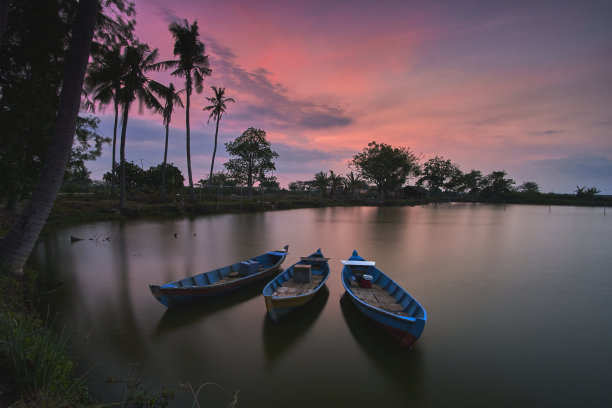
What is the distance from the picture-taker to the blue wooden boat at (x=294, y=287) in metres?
5.00

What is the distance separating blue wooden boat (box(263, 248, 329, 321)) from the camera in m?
5.00

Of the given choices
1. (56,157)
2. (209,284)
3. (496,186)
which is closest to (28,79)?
(56,157)

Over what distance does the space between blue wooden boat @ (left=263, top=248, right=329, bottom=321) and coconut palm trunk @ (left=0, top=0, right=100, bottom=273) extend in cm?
461

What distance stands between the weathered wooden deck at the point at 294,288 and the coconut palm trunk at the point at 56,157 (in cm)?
474

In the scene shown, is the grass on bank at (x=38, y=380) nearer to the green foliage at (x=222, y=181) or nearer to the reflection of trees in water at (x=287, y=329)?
the reflection of trees in water at (x=287, y=329)

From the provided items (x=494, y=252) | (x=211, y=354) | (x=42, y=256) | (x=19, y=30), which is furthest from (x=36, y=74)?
(x=494, y=252)

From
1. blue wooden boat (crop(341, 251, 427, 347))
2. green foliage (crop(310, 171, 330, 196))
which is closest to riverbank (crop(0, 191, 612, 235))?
green foliage (crop(310, 171, 330, 196))

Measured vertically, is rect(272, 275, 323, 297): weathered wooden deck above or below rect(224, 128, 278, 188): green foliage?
below

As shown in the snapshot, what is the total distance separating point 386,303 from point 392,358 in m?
1.11

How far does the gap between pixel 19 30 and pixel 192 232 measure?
412 inches

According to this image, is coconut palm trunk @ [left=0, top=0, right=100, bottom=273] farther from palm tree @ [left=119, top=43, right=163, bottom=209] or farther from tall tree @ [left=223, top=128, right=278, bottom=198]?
tall tree @ [left=223, top=128, right=278, bottom=198]

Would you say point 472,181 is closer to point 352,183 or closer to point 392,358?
point 352,183

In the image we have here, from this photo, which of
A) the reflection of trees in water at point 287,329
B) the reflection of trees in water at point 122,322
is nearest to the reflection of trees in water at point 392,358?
the reflection of trees in water at point 287,329

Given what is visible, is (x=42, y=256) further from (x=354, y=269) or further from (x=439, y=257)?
(x=439, y=257)
